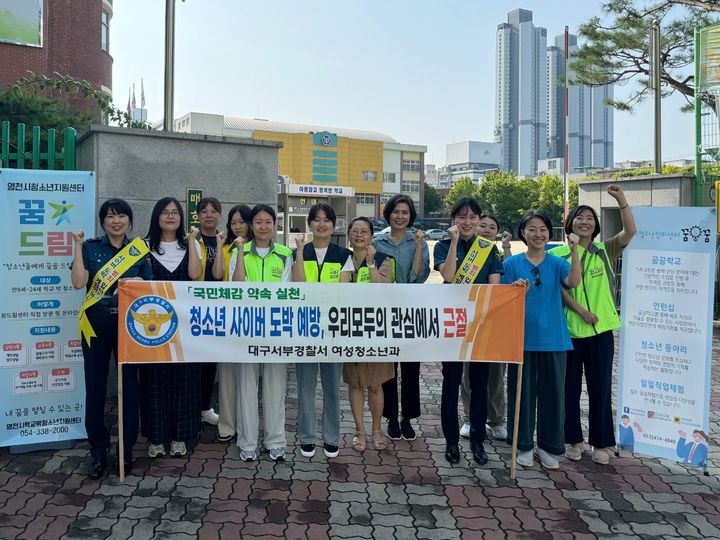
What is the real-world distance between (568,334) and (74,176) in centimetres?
360

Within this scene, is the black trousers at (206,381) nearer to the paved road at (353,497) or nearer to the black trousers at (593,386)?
the paved road at (353,497)

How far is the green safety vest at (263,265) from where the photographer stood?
14.0ft

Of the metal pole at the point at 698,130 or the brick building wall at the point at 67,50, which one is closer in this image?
the metal pole at the point at 698,130

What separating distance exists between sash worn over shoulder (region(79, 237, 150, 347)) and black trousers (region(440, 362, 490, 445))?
2222 mm

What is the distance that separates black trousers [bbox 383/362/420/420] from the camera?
182 inches

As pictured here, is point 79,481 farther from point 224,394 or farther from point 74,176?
point 74,176

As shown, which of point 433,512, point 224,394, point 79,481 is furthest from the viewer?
point 224,394

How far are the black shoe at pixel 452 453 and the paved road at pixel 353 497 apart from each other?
0.05 meters

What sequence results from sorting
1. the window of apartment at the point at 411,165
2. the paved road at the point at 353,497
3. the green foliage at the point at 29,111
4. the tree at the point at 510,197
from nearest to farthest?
the paved road at the point at 353,497, the green foliage at the point at 29,111, the tree at the point at 510,197, the window of apartment at the point at 411,165

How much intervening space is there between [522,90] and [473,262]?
5468 inches

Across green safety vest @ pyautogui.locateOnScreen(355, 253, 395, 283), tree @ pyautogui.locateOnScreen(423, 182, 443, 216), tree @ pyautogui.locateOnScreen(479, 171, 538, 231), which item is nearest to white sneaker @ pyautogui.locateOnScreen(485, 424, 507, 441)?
green safety vest @ pyautogui.locateOnScreen(355, 253, 395, 283)

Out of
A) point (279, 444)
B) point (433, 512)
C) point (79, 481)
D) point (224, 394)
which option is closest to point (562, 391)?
point (433, 512)

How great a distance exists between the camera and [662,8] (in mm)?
12383

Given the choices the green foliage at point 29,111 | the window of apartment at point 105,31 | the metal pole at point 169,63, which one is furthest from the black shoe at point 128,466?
the window of apartment at point 105,31
